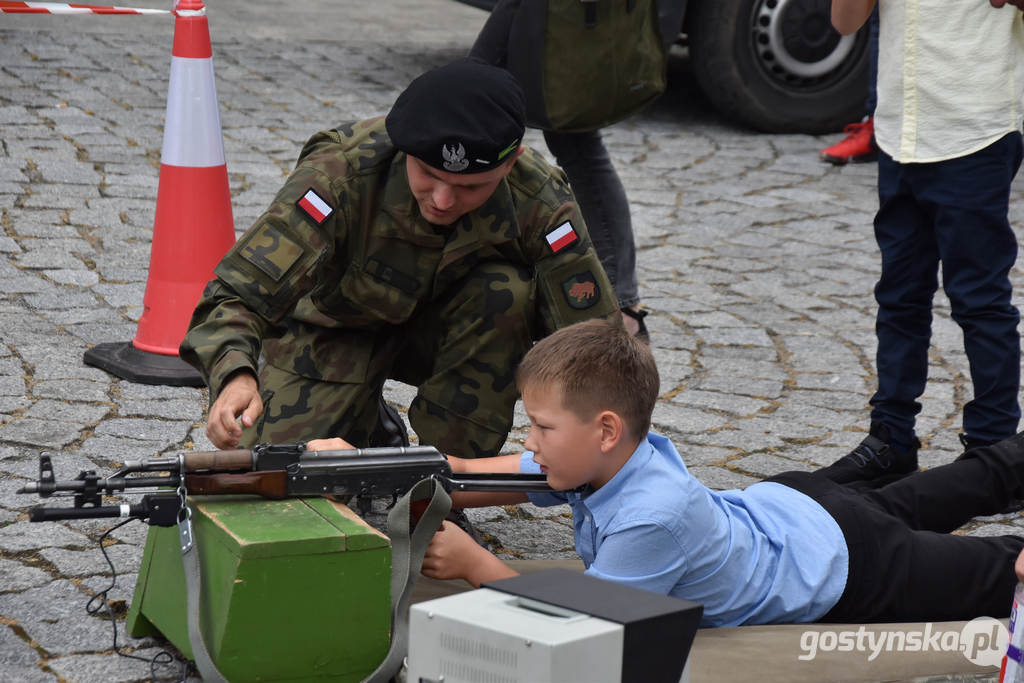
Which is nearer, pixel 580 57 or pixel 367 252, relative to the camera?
pixel 367 252

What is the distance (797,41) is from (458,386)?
13.9 ft

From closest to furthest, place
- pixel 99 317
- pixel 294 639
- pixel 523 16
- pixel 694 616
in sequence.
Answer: pixel 694 616
pixel 294 639
pixel 523 16
pixel 99 317

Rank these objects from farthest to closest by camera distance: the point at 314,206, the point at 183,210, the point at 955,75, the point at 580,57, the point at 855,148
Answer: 1. the point at 855,148
2. the point at 183,210
3. the point at 580,57
4. the point at 955,75
5. the point at 314,206

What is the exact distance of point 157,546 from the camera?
2.48 meters

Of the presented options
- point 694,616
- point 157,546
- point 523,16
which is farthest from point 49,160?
point 694,616

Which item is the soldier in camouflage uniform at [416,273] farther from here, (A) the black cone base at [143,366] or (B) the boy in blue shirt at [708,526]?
(A) the black cone base at [143,366]

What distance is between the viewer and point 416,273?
3.06 meters

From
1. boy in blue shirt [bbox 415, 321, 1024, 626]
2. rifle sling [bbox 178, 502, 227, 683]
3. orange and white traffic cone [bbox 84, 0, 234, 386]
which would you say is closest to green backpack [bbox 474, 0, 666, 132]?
orange and white traffic cone [bbox 84, 0, 234, 386]

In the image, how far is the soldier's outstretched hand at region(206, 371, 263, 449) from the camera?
2.48 metres

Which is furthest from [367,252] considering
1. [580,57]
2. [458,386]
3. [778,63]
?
[778,63]

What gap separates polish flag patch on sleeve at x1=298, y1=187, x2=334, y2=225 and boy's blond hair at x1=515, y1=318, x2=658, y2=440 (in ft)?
2.06

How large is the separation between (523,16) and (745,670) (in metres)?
2.15

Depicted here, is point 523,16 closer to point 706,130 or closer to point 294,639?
point 294,639

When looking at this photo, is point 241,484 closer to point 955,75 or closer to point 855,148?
point 955,75
